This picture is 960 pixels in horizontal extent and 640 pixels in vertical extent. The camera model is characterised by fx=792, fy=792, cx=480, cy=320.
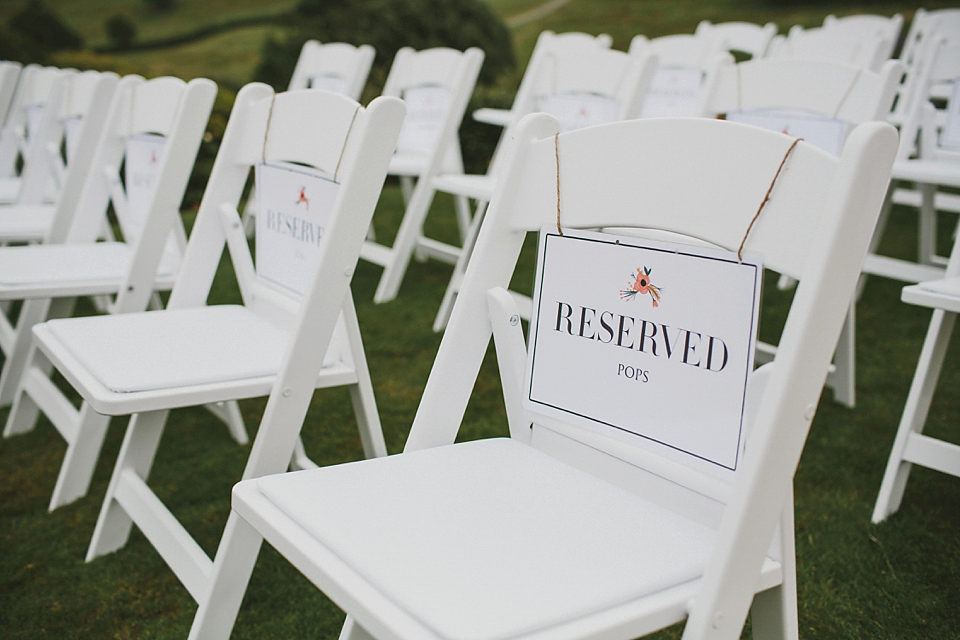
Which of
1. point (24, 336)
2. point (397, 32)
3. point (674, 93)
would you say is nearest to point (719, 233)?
point (24, 336)

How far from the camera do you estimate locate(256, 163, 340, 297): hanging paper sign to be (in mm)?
1364

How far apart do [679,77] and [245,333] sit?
240cm

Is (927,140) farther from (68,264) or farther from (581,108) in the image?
(68,264)

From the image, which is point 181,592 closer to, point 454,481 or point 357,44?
point 454,481

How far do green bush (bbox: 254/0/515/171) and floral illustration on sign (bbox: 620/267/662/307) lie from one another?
7.27 meters

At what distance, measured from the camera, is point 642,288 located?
0.89m

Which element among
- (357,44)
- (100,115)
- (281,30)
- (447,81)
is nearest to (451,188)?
(447,81)

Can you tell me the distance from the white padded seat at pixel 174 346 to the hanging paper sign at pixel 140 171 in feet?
1.89

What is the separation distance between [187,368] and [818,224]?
3.21 ft

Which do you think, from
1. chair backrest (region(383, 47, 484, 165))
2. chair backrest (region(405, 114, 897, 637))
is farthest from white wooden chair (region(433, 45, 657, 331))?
chair backrest (region(405, 114, 897, 637))

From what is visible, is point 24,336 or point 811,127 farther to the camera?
point 24,336

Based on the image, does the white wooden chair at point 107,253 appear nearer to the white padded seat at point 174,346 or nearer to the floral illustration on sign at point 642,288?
the white padded seat at point 174,346

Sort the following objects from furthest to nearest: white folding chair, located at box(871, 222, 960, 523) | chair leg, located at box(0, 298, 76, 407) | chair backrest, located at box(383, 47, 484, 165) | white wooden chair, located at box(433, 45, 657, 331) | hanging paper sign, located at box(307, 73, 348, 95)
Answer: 1. hanging paper sign, located at box(307, 73, 348, 95)
2. chair backrest, located at box(383, 47, 484, 165)
3. white wooden chair, located at box(433, 45, 657, 331)
4. chair leg, located at box(0, 298, 76, 407)
5. white folding chair, located at box(871, 222, 960, 523)

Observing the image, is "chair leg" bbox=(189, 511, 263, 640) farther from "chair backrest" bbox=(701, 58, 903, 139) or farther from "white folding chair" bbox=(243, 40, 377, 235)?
"white folding chair" bbox=(243, 40, 377, 235)
